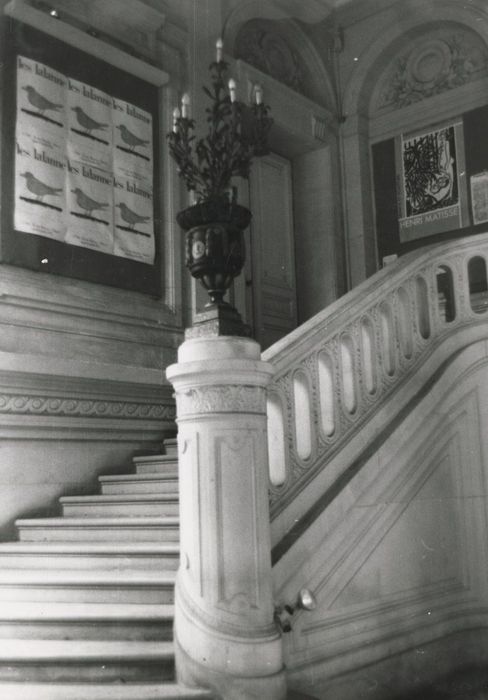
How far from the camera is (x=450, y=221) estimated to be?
24.2 feet

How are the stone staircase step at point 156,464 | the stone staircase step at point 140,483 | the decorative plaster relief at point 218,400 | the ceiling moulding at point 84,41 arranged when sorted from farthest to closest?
the ceiling moulding at point 84,41, the stone staircase step at point 156,464, the stone staircase step at point 140,483, the decorative plaster relief at point 218,400

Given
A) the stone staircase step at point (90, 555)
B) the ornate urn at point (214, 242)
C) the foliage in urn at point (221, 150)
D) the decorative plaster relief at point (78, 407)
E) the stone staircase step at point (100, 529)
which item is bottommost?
the stone staircase step at point (90, 555)

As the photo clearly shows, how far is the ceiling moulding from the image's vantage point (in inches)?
217

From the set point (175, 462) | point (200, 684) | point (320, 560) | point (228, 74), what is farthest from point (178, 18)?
point (200, 684)

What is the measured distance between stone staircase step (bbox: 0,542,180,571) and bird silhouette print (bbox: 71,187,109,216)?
2.62 metres

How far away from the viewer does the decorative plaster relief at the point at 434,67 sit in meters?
7.38

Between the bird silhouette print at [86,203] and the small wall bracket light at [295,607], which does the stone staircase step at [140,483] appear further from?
the bird silhouette print at [86,203]

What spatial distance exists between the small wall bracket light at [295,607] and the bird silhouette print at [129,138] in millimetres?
4207

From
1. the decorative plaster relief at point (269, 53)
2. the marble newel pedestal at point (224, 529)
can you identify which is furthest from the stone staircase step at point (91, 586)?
the decorative plaster relief at point (269, 53)

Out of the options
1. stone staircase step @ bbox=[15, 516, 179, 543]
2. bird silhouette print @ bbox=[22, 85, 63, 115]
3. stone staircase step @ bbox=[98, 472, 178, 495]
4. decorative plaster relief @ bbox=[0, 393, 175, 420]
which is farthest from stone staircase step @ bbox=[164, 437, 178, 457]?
bird silhouette print @ bbox=[22, 85, 63, 115]

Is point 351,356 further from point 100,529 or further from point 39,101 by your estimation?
point 39,101

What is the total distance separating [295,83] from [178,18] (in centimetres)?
165

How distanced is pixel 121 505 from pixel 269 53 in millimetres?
5101

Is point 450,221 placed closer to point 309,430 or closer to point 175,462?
point 175,462
